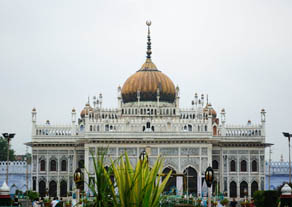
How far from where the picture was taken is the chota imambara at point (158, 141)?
46156 mm

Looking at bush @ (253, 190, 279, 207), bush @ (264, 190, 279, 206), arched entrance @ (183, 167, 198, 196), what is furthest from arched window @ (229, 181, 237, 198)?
bush @ (264, 190, 279, 206)

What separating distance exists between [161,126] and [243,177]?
281 inches

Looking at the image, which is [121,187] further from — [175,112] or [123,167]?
[175,112]

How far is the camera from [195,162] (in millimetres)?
46094

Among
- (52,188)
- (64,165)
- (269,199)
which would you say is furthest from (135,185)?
(64,165)

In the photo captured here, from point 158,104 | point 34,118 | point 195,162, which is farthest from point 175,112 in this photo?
point 34,118

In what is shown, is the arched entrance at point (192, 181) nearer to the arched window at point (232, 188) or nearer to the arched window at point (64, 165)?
the arched window at point (232, 188)

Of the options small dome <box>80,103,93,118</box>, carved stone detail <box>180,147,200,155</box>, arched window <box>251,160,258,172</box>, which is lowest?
arched window <box>251,160,258,172</box>

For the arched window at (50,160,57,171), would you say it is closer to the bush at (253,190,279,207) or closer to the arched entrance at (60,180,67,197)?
the arched entrance at (60,180,67,197)

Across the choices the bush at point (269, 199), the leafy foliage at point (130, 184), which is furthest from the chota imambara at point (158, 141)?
the leafy foliage at point (130, 184)

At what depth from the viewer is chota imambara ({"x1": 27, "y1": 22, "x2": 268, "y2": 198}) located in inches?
1817

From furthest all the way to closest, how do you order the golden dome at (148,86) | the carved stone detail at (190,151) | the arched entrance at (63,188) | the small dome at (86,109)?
the golden dome at (148,86) < the small dome at (86,109) < the arched entrance at (63,188) < the carved stone detail at (190,151)

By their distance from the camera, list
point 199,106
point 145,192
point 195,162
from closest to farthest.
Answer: point 145,192, point 195,162, point 199,106

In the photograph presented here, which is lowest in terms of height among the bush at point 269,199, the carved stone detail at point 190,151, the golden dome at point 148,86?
the bush at point 269,199
